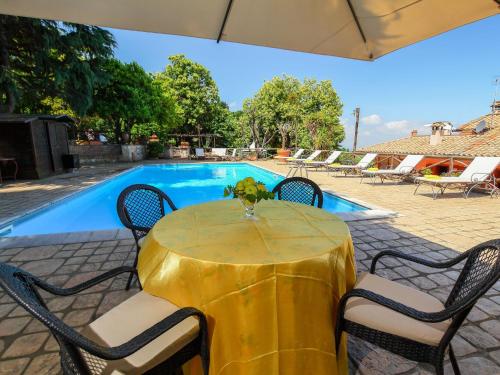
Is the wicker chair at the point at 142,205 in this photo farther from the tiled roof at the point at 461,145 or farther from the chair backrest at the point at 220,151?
the chair backrest at the point at 220,151

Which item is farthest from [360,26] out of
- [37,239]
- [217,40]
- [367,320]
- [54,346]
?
[37,239]

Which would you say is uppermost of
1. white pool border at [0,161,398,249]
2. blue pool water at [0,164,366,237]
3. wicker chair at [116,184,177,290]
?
wicker chair at [116,184,177,290]

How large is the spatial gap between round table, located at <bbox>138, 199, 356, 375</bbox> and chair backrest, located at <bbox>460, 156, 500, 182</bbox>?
7308 millimetres

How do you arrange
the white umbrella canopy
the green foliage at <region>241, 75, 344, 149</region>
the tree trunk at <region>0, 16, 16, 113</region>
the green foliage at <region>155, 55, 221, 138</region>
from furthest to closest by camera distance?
the green foliage at <region>155, 55, 221, 138</region> < the green foliage at <region>241, 75, 344, 149</region> < the tree trunk at <region>0, 16, 16, 113</region> < the white umbrella canopy

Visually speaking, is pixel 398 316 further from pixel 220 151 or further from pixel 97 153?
pixel 97 153

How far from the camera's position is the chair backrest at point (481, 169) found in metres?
6.52

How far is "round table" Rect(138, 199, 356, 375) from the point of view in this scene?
120 cm

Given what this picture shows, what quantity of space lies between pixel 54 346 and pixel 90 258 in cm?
142

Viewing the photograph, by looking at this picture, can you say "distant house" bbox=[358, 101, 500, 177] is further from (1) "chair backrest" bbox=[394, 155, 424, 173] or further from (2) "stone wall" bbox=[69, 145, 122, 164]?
(2) "stone wall" bbox=[69, 145, 122, 164]

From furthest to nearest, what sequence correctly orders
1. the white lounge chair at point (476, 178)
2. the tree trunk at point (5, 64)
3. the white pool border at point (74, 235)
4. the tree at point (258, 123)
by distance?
1. the tree at point (258, 123)
2. the tree trunk at point (5, 64)
3. the white lounge chair at point (476, 178)
4. the white pool border at point (74, 235)

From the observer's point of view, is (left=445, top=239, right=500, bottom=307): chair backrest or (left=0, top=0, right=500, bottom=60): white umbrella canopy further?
(left=0, top=0, right=500, bottom=60): white umbrella canopy

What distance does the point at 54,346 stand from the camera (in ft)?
5.90

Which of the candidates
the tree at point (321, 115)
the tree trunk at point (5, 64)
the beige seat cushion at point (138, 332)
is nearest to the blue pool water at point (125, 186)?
the beige seat cushion at point (138, 332)

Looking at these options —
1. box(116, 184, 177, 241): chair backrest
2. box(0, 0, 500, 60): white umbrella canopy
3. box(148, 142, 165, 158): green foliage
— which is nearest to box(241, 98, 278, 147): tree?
box(148, 142, 165, 158): green foliage
